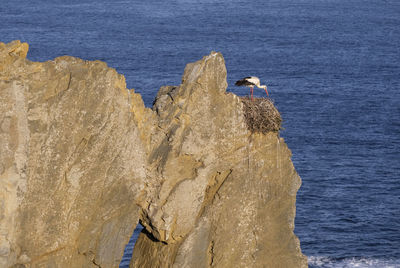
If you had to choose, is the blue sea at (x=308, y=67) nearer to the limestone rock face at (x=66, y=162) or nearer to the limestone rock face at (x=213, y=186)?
the limestone rock face at (x=213, y=186)

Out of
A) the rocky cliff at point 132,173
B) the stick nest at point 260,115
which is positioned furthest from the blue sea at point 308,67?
the stick nest at point 260,115

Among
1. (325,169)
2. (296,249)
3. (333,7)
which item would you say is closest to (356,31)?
(333,7)

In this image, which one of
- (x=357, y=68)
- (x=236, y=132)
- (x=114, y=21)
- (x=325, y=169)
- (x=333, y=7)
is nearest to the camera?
(x=236, y=132)

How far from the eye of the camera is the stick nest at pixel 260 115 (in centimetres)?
3147

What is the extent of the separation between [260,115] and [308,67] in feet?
338

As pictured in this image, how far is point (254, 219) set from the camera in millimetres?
31984

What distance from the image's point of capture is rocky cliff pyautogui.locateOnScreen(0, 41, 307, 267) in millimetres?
26766

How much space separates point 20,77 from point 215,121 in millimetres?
7613

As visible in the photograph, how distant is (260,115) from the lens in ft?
104

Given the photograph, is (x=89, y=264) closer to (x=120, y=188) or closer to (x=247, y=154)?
(x=120, y=188)

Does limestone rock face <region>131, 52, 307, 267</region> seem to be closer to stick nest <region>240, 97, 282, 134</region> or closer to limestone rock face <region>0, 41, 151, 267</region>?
stick nest <region>240, 97, 282, 134</region>

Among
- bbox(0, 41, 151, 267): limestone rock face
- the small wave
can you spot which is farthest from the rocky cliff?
the small wave

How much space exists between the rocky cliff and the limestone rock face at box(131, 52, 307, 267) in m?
0.04

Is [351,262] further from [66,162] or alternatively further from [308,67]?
[308,67]
